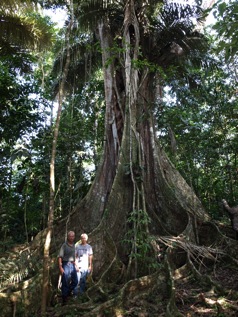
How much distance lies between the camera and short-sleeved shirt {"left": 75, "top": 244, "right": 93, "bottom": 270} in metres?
5.13

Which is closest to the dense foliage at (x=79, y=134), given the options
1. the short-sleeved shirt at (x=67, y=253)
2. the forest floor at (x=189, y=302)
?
the short-sleeved shirt at (x=67, y=253)

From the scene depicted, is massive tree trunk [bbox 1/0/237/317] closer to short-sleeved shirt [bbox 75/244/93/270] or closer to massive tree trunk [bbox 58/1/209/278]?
massive tree trunk [bbox 58/1/209/278]

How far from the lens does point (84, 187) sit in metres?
9.55

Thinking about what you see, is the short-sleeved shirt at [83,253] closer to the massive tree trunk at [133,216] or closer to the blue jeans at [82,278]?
the blue jeans at [82,278]

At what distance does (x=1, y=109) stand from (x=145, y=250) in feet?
18.2

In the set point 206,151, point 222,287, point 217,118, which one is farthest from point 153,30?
point 222,287

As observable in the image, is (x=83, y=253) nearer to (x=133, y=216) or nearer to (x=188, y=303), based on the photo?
(x=133, y=216)

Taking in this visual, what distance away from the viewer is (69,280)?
4895 mm

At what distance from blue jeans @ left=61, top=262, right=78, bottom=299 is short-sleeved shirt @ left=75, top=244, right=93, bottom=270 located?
0.17 meters

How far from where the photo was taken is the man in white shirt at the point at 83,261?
507 cm

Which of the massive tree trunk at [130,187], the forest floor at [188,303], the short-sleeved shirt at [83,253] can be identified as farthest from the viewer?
the massive tree trunk at [130,187]

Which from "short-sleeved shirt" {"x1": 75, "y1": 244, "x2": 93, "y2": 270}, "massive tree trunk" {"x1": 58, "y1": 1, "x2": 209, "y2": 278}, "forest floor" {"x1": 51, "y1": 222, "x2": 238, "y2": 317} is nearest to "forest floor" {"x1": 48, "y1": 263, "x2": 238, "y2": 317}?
"forest floor" {"x1": 51, "y1": 222, "x2": 238, "y2": 317}

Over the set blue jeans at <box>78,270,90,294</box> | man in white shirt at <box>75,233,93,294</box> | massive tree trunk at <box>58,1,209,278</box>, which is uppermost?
massive tree trunk at <box>58,1,209,278</box>

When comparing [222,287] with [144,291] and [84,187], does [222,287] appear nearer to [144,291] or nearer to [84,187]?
[144,291]
